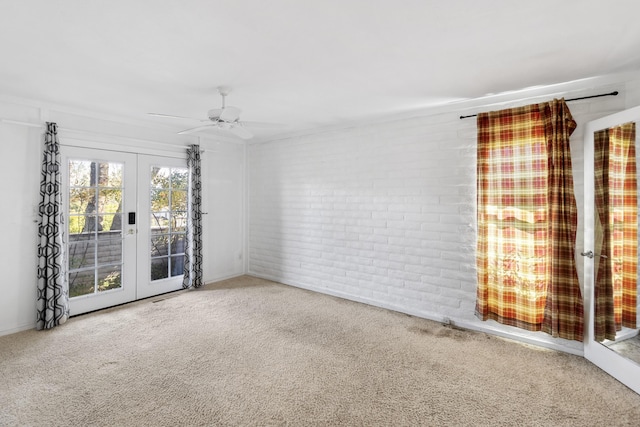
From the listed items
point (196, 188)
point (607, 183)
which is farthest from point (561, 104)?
point (196, 188)

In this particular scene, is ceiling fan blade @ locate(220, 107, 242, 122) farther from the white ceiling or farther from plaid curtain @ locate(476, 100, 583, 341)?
plaid curtain @ locate(476, 100, 583, 341)

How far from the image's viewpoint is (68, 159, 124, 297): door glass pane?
372 centimetres

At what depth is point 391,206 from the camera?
3.93 m

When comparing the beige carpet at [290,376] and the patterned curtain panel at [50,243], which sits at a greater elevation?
the patterned curtain panel at [50,243]

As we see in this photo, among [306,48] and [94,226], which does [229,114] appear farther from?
[94,226]

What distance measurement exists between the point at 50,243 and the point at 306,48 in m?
3.33

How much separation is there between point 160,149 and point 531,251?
15.0 ft

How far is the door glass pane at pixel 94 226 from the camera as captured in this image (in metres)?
3.72

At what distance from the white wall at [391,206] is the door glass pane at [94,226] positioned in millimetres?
2081

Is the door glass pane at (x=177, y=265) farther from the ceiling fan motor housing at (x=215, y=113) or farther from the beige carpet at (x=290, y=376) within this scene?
the ceiling fan motor housing at (x=215, y=113)

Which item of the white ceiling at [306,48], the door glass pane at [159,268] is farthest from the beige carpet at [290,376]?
the white ceiling at [306,48]

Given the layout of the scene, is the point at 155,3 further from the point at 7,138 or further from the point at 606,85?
the point at 606,85

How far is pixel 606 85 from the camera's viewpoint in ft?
8.73

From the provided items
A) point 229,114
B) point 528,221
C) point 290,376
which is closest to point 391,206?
point 528,221
